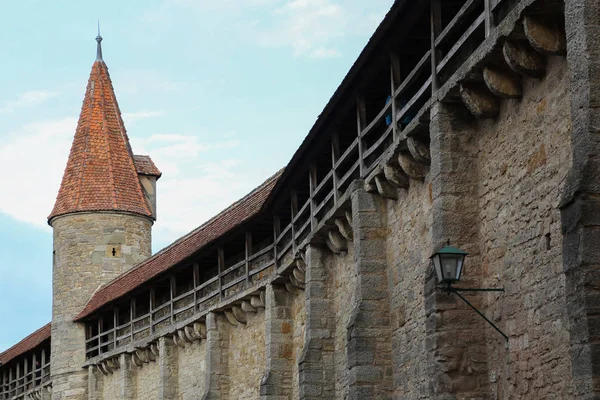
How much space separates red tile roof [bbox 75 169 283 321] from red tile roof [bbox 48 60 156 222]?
8.09ft

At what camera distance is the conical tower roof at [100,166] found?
33156 mm

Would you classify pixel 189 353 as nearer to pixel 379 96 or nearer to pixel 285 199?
pixel 285 199

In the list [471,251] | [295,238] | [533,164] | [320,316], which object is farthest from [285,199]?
[533,164]

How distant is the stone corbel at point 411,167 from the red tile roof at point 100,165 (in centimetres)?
1946

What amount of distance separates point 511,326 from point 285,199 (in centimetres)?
1003

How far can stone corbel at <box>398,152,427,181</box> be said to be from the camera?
14234 millimetres

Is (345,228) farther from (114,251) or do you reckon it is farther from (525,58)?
(114,251)

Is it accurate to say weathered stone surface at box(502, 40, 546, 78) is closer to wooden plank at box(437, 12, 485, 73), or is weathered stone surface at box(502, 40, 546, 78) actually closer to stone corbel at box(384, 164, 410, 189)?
wooden plank at box(437, 12, 485, 73)

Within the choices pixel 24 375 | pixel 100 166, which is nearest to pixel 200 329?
pixel 100 166

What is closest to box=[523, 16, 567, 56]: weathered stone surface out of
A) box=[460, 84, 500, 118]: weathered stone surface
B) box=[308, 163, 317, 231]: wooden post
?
box=[460, 84, 500, 118]: weathered stone surface

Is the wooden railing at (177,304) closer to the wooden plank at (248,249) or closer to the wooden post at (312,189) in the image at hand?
the wooden plank at (248,249)

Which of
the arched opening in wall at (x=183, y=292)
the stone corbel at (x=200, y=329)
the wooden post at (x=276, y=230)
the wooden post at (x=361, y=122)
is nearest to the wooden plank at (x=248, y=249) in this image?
the wooden post at (x=276, y=230)

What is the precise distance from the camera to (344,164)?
19.3m

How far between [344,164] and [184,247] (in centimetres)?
839
